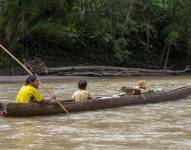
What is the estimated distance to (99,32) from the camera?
26.9 meters

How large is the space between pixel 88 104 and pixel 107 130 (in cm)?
274

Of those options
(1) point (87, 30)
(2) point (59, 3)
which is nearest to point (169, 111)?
(2) point (59, 3)

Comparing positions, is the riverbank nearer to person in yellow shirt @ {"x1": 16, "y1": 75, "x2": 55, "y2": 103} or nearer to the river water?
the river water

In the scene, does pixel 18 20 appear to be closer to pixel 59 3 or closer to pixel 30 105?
pixel 59 3

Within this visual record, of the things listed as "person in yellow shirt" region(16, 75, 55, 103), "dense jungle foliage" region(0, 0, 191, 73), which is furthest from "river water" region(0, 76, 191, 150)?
"dense jungle foliage" region(0, 0, 191, 73)

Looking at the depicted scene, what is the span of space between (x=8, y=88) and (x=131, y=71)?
8388mm

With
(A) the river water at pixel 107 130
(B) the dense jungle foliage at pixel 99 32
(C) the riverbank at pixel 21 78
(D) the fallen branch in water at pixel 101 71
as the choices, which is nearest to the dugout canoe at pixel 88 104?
(A) the river water at pixel 107 130

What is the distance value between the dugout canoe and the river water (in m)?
0.14

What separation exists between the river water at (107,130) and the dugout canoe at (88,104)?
144 millimetres

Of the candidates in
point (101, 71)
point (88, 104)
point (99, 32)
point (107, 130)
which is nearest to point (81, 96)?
point (88, 104)

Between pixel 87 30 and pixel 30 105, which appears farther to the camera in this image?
pixel 87 30

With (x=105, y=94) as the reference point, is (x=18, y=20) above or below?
above

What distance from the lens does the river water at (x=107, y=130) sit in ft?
28.4

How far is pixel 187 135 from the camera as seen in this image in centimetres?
945
